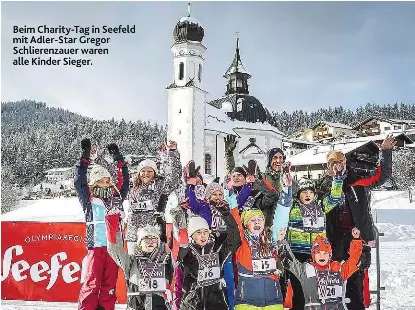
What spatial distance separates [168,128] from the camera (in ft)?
30.6

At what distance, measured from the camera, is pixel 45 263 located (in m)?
4.44

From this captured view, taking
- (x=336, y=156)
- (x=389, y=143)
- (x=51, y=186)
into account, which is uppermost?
(x=389, y=143)

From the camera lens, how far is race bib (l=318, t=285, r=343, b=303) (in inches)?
128

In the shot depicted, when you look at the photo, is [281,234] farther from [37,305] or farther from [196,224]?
[37,305]

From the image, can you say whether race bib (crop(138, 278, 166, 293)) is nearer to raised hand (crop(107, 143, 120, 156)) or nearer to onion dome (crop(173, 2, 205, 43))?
raised hand (crop(107, 143, 120, 156))

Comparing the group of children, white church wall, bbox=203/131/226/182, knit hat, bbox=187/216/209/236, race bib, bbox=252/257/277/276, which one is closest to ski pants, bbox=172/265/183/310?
the group of children

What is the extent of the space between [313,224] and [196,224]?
3.01ft

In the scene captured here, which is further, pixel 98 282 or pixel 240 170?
pixel 240 170

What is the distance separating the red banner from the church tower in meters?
2.03

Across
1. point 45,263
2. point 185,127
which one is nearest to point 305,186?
point 45,263

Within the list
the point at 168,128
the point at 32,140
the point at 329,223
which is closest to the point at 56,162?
the point at 32,140

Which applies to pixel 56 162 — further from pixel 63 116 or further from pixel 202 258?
pixel 202 258

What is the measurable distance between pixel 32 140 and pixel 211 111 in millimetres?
6674

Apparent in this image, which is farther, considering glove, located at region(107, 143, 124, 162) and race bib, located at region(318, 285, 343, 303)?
glove, located at region(107, 143, 124, 162)
